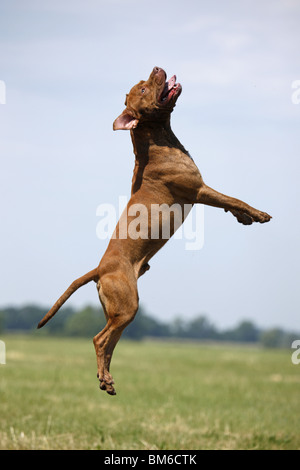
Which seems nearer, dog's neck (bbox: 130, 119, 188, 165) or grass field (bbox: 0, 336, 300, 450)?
dog's neck (bbox: 130, 119, 188, 165)

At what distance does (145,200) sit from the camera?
20.2 ft

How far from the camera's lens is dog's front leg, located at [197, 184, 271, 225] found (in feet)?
20.2

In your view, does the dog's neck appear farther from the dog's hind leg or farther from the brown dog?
the dog's hind leg

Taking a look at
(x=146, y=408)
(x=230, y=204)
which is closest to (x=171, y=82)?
(x=230, y=204)

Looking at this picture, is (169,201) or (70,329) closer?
(169,201)

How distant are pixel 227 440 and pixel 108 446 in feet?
12.1

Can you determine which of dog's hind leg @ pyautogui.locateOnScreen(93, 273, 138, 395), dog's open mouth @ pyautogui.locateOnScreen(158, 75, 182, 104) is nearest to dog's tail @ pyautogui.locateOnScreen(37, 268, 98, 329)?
dog's hind leg @ pyautogui.locateOnScreen(93, 273, 138, 395)

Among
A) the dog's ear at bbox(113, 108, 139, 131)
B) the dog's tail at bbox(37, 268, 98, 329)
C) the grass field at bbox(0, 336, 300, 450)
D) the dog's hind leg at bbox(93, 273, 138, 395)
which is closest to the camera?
the dog's hind leg at bbox(93, 273, 138, 395)

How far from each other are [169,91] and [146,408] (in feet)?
61.8

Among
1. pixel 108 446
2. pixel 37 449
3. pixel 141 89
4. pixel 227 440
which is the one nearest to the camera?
pixel 141 89
